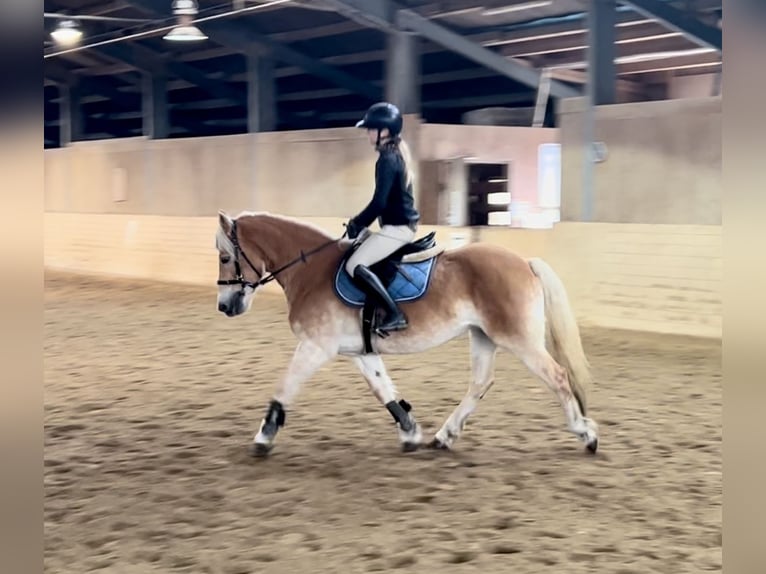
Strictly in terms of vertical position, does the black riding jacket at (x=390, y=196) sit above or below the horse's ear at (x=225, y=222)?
above

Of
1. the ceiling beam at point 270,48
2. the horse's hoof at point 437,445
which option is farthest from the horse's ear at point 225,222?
the ceiling beam at point 270,48

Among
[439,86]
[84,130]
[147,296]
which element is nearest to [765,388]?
[147,296]

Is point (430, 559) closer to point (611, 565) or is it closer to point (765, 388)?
point (611, 565)

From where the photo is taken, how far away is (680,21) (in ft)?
25.3

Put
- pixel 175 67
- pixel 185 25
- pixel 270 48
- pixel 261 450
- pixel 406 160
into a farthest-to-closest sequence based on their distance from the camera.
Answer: pixel 175 67 → pixel 270 48 → pixel 185 25 → pixel 261 450 → pixel 406 160

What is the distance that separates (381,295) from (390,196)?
0.34m

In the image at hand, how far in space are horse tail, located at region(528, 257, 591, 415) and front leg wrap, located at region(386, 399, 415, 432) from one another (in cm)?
56

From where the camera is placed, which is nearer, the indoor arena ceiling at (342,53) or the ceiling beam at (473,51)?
the indoor arena ceiling at (342,53)

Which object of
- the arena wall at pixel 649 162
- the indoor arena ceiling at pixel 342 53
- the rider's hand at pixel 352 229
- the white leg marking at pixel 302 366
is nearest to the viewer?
the rider's hand at pixel 352 229

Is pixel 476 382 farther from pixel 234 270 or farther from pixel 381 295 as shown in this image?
pixel 234 270

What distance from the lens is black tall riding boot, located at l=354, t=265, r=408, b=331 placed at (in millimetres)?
3287

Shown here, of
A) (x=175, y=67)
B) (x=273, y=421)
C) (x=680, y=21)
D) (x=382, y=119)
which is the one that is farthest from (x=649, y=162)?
(x=175, y=67)

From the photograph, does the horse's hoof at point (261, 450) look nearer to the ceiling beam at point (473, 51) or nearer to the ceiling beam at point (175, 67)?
the ceiling beam at point (473, 51)

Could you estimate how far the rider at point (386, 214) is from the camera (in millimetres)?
3193
